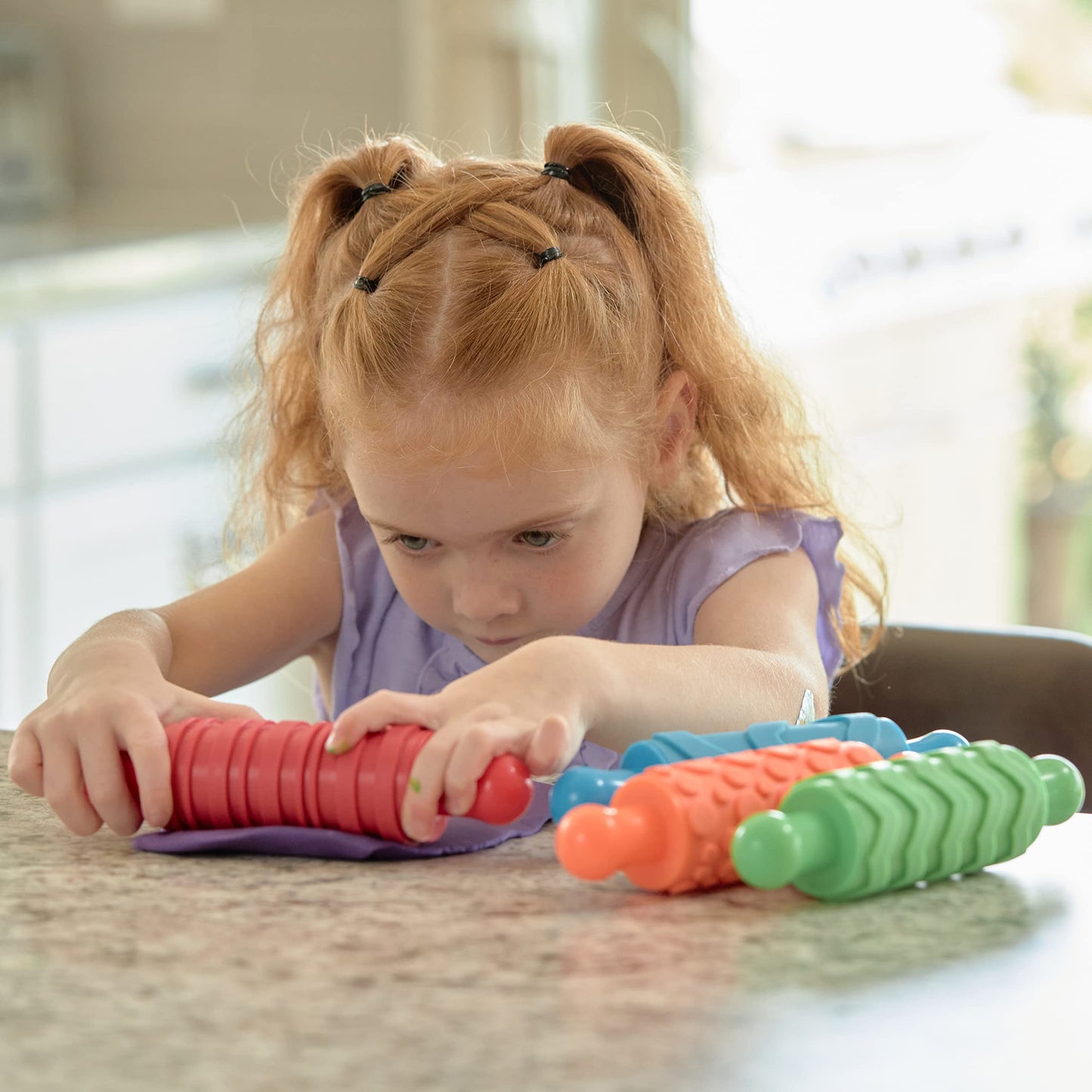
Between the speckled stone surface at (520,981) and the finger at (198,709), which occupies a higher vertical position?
the finger at (198,709)

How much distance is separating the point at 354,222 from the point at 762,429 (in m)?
0.34

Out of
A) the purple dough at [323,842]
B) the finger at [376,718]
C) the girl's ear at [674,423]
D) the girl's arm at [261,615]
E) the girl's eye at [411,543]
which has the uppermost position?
the girl's ear at [674,423]

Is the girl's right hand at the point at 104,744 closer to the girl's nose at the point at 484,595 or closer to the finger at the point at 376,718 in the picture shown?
the finger at the point at 376,718

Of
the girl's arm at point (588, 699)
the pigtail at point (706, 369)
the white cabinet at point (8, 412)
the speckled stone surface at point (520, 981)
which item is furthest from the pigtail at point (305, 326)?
the white cabinet at point (8, 412)

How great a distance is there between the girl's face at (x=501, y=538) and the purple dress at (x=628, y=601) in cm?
10

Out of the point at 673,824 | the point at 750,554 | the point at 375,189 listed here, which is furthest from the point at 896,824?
the point at 375,189

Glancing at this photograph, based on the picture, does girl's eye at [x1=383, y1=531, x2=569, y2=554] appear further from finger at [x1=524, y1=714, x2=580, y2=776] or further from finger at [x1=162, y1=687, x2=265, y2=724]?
finger at [x1=524, y1=714, x2=580, y2=776]

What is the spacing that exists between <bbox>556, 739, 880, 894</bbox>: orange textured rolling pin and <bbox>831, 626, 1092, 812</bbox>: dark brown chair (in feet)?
1.97

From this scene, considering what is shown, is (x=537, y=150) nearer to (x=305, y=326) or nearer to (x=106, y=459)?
(x=106, y=459)

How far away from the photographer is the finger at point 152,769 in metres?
0.75

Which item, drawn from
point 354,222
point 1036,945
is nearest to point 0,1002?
point 1036,945

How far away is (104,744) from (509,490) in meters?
0.31

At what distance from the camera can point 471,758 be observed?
0.68m

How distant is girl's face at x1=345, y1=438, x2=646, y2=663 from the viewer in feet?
3.27
